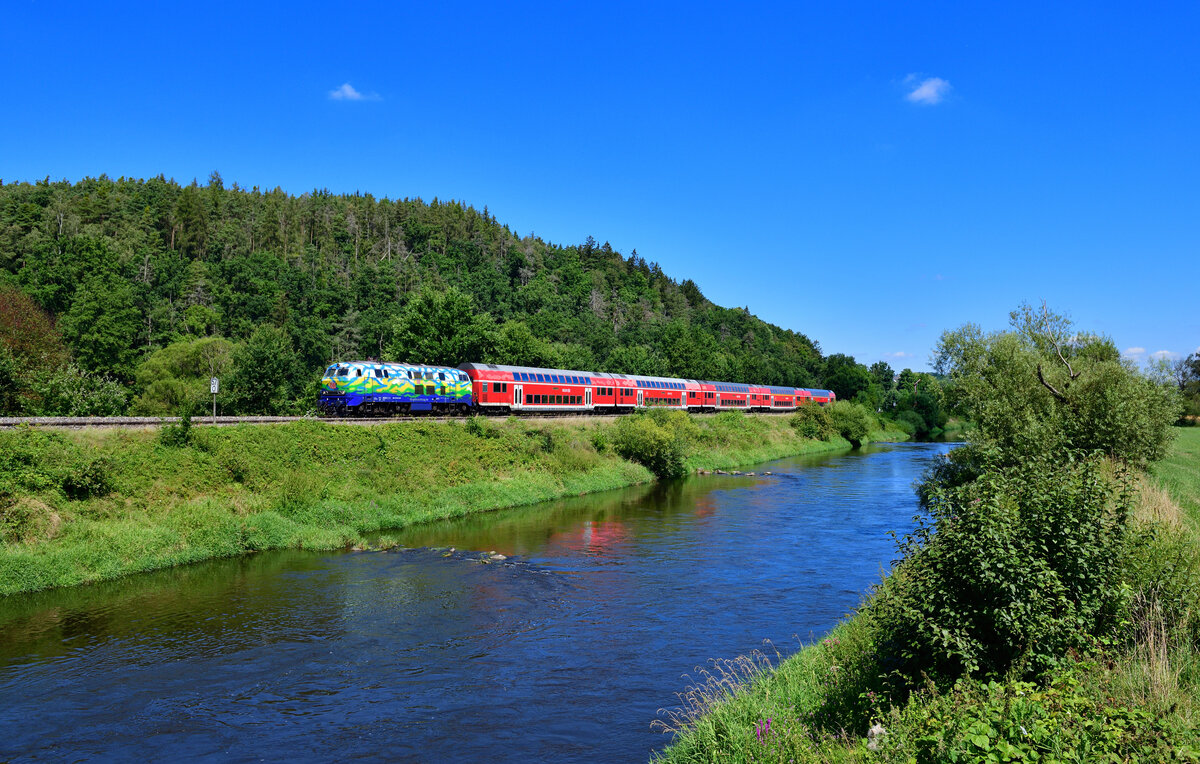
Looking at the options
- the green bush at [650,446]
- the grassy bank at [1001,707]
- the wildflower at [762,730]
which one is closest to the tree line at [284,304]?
the green bush at [650,446]

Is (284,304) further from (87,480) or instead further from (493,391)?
(87,480)

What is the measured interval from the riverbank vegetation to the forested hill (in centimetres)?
4670

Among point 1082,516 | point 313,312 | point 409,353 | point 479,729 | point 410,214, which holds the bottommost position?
point 479,729

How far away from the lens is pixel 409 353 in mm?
68812

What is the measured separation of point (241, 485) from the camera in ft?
98.7

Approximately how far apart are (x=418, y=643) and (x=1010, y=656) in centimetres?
1336

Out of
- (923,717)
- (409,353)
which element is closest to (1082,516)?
(923,717)

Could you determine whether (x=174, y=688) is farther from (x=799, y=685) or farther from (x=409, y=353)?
(x=409, y=353)

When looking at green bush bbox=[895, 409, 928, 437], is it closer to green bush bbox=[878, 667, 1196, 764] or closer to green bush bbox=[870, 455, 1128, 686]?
A: green bush bbox=[870, 455, 1128, 686]

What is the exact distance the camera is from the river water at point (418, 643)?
43.9 feet

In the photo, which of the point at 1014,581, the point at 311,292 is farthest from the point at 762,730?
the point at 311,292

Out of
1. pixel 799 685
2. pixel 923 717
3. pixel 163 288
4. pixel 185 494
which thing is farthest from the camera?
pixel 163 288

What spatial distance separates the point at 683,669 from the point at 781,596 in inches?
274

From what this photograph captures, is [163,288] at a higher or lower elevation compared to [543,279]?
lower
